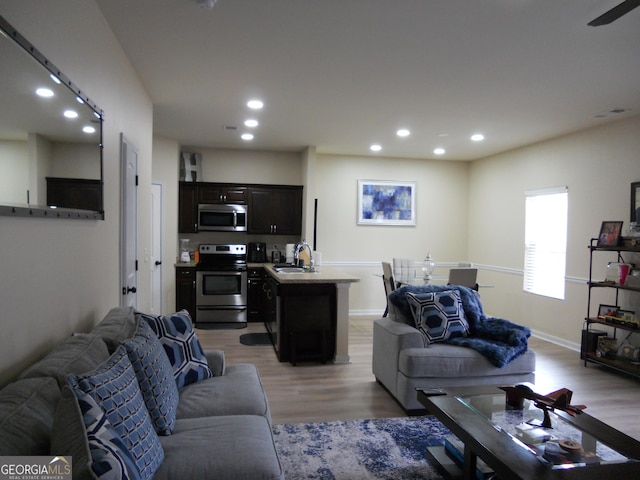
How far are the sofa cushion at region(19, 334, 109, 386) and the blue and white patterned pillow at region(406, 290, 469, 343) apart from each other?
2481 mm

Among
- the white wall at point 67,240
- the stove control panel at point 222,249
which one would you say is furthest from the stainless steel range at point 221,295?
the white wall at point 67,240

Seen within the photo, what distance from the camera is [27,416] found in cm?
125

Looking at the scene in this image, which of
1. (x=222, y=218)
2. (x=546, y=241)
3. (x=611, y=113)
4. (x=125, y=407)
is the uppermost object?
(x=611, y=113)

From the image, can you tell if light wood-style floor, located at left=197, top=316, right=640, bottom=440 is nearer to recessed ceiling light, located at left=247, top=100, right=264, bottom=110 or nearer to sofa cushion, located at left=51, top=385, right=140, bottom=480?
sofa cushion, located at left=51, top=385, right=140, bottom=480

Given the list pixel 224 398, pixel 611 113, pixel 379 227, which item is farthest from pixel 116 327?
pixel 379 227

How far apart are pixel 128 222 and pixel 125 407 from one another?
2.17m

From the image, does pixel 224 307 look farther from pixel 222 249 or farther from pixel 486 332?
pixel 486 332

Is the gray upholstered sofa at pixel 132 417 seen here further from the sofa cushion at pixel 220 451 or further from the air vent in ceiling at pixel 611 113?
the air vent in ceiling at pixel 611 113

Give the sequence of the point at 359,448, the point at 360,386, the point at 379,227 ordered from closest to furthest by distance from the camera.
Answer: the point at 359,448
the point at 360,386
the point at 379,227

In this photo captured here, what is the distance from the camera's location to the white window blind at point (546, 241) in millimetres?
5730

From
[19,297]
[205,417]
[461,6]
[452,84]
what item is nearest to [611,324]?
[452,84]

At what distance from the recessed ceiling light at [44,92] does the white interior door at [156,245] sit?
185 inches

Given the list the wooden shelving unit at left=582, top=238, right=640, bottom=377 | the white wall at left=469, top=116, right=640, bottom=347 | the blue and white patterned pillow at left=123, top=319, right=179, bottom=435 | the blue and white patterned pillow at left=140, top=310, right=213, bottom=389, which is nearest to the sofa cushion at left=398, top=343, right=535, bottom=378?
the blue and white patterned pillow at left=140, top=310, right=213, bottom=389

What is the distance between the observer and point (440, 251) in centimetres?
788
